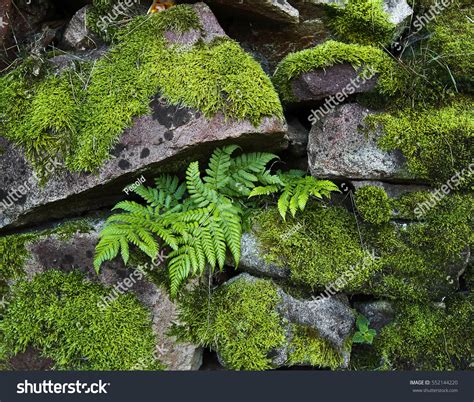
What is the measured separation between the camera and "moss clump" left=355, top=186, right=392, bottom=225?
15.3 feet

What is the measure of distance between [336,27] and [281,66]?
95cm

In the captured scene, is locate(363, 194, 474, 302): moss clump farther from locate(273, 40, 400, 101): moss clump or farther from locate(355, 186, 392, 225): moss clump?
locate(273, 40, 400, 101): moss clump

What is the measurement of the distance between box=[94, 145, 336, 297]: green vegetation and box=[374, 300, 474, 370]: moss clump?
1.61 m

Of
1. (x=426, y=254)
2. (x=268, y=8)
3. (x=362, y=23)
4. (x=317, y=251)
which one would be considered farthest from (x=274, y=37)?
(x=426, y=254)

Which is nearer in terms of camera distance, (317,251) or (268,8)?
(317,251)

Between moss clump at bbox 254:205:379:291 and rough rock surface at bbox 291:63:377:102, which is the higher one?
rough rock surface at bbox 291:63:377:102

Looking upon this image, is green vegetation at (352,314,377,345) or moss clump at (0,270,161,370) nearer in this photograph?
moss clump at (0,270,161,370)

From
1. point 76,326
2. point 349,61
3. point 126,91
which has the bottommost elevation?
point 76,326

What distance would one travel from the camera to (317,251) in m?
4.64

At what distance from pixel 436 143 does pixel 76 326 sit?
4087 millimetres

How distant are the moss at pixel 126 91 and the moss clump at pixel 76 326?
1262mm

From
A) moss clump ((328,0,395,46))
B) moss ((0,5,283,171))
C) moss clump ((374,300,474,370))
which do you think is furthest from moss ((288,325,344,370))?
moss clump ((328,0,395,46))

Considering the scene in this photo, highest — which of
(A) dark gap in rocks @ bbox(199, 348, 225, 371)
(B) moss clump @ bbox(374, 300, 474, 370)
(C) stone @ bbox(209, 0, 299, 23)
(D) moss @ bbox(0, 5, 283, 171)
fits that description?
(C) stone @ bbox(209, 0, 299, 23)

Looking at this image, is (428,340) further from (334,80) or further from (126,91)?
(126,91)
